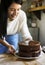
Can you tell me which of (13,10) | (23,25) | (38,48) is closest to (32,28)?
(23,25)

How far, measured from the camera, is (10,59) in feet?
3.62

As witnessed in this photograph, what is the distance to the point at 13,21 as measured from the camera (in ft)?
5.62

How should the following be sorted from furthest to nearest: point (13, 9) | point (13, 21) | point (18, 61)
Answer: point (13, 21)
point (13, 9)
point (18, 61)

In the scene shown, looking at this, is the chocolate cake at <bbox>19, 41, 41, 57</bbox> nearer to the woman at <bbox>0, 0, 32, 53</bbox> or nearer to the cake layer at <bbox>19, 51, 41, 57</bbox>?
the cake layer at <bbox>19, 51, 41, 57</bbox>

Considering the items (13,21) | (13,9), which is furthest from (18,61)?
(13,21)

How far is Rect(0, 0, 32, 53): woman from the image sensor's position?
1.37 meters

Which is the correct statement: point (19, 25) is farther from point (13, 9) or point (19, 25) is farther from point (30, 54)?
point (30, 54)

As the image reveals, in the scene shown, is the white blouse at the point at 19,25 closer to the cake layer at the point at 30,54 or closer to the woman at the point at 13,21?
the woman at the point at 13,21

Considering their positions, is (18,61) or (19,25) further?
(19,25)

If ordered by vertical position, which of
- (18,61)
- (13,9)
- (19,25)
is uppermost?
(13,9)

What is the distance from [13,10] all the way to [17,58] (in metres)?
0.45

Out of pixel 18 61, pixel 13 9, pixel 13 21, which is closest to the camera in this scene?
pixel 18 61

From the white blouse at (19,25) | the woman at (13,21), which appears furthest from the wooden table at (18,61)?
the white blouse at (19,25)

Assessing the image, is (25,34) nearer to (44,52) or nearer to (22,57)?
(44,52)
